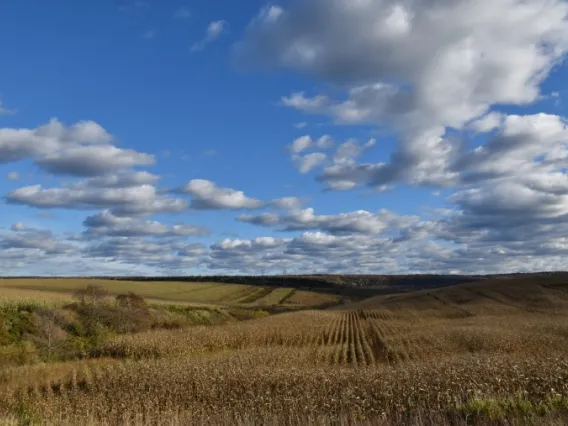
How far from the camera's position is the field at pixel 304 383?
11.4 meters

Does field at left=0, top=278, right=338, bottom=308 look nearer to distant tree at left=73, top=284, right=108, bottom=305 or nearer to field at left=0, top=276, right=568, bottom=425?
distant tree at left=73, top=284, right=108, bottom=305

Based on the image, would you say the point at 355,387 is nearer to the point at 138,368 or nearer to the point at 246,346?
the point at 138,368

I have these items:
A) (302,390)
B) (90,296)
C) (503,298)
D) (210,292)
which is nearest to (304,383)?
(302,390)

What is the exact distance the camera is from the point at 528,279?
105 m

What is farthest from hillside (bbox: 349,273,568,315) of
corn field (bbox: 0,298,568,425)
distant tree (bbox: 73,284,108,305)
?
distant tree (bbox: 73,284,108,305)

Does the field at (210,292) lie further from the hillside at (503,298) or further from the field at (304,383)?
the field at (304,383)

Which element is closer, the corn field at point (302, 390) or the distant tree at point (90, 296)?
the corn field at point (302, 390)

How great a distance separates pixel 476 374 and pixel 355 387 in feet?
14.0

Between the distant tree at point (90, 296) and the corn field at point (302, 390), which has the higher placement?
the distant tree at point (90, 296)

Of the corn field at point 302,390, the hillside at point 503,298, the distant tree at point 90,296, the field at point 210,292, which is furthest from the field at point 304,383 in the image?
the field at point 210,292

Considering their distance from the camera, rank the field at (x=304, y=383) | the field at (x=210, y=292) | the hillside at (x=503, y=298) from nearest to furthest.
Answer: the field at (x=304, y=383), the hillside at (x=503, y=298), the field at (x=210, y=292)

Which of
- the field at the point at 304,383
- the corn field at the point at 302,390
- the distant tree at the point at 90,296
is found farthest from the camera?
the distant tree at the point at 90,296

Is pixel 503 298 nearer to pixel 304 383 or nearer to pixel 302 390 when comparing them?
pixel 304 383

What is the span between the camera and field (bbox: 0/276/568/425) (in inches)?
450
